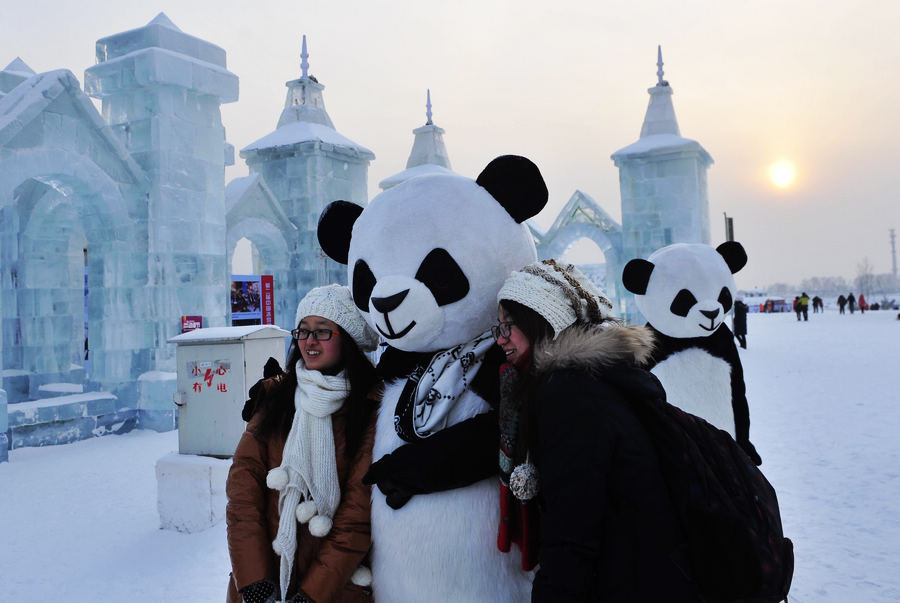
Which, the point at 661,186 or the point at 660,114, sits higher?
the point at 660,114

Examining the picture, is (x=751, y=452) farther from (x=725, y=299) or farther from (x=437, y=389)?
(x=437, y=389)

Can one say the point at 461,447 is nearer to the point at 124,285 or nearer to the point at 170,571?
the point at 170,571

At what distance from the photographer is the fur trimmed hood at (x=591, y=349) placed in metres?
1.40

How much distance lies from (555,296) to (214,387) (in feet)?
11.0

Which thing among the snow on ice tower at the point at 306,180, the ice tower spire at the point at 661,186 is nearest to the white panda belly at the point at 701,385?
the snow on ice tower at the point at 306,180

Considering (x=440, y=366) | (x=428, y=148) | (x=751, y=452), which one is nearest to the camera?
(x=440, y=366)

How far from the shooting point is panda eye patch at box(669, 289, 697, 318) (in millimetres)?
3869

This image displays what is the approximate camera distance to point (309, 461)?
78.5 inches

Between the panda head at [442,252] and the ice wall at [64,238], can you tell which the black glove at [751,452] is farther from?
the ice wall at [64,238]

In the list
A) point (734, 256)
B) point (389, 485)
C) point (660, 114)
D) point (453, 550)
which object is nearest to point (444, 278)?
point (389, 485)

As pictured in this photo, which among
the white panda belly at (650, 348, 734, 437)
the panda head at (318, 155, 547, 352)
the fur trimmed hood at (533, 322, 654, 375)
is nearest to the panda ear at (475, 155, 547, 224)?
the panda head at (318, 155, 547, 352)

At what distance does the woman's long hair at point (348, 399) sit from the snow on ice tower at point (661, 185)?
36.5 ft

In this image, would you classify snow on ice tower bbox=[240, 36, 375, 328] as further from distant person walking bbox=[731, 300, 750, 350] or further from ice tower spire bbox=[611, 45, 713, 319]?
distant person walking bbox=[731, 300, 750, 350]

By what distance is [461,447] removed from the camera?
169cm
